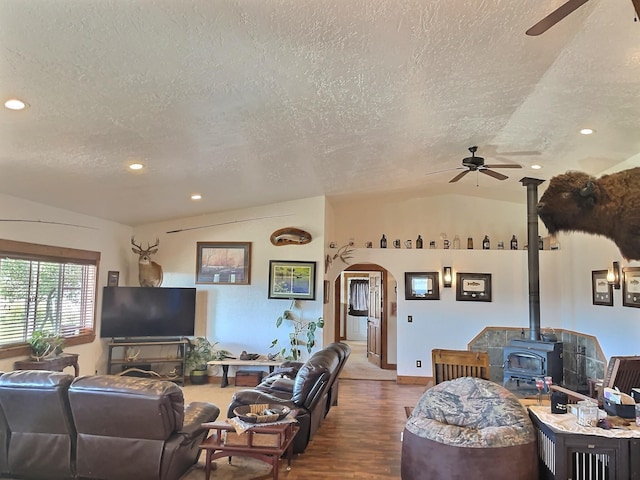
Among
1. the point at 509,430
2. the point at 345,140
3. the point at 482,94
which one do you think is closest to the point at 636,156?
the point at 482,94

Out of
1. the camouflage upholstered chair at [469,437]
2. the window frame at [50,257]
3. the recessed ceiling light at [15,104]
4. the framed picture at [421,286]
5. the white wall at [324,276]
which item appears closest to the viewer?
the recessed ceiling light at [15,104]

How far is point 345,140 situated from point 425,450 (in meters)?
3.07

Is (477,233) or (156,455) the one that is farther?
(477,233)

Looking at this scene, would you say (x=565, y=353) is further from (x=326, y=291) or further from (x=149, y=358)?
(x=149, y=358)

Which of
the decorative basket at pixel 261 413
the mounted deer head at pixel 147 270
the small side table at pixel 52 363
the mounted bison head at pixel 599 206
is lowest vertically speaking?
the decorative basket at pixel 261 413

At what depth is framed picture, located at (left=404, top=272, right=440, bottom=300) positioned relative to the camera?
802cm

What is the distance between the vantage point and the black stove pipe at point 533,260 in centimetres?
712

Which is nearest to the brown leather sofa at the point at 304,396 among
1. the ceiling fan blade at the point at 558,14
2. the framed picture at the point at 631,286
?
the ceiling fan blade at the point at 558,14

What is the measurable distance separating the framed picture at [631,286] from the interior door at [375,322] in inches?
172

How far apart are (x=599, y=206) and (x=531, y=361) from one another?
189 inches

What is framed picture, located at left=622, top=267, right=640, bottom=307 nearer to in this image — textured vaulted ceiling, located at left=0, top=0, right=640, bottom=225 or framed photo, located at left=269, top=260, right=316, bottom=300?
textured vaulted ceiling, located at left=0, top=0, right=640, bottom=225

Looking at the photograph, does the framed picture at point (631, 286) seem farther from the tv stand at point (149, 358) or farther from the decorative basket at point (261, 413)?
the tv stand at point (149, 358)

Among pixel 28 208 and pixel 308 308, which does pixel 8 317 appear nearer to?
pixel 28 208

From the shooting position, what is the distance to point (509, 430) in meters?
3.20
